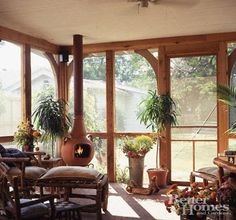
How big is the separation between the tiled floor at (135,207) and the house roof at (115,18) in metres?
2.60

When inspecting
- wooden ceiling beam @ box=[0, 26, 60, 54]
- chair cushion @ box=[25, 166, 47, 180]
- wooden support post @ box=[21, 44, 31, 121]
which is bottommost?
chair cushion @ box=[25, 166, 47, 180]

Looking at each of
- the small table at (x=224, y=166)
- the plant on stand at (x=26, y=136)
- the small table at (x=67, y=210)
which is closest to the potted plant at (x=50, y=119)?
the plant on stand at (x=26, y=136)

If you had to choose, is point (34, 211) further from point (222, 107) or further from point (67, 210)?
point (222, 107)

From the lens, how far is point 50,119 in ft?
19.0

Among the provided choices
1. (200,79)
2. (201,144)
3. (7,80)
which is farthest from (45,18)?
(201,144)

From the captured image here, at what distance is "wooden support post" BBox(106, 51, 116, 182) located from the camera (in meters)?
6.54

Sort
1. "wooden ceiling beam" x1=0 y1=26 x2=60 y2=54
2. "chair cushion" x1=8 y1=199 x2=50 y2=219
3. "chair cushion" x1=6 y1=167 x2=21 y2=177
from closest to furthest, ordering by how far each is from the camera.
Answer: "chair cushion" x1=8 y1=199 x2=50 y2=219, "chair cushion" x1=6 y1=167 x2=21 y2=177, "wooden ceiling beam" x1=0 y1=26 x2=60 y2=54

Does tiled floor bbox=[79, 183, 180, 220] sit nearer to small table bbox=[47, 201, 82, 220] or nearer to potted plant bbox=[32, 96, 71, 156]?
small table bbox=[47, 201, 82, 220]

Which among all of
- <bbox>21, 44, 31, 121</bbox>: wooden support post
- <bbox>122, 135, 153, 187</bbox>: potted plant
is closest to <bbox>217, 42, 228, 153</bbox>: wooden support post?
<bbox>122, 135, 153, 187</bbox>: potted plant

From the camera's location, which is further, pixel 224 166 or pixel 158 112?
pixel 158 112

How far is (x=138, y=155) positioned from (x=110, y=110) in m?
1.14

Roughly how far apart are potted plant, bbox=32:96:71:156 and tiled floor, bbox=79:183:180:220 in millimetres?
1332

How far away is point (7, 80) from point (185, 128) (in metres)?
3.09

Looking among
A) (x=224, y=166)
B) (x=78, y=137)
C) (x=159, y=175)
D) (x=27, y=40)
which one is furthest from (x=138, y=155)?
(x=224, y=166)
